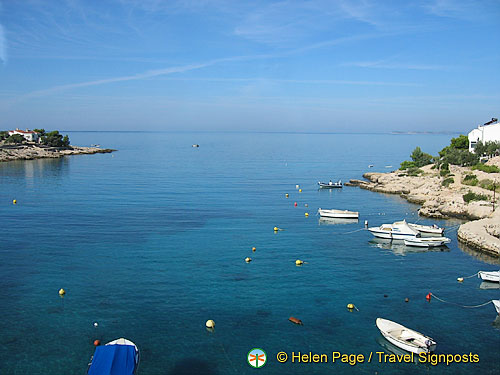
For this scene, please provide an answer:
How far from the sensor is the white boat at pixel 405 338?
1088 inches

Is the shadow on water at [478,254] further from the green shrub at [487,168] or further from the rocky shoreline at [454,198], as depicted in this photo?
the green shrub at [487,168]

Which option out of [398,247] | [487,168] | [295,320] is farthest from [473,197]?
[295,320]

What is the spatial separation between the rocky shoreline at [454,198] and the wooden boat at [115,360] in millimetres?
42135

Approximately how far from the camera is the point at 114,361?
75.2 feet

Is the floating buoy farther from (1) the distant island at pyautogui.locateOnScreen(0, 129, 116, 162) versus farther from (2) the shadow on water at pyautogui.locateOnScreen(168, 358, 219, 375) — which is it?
(1) the distant island at pyautogui.locateOnScreen(0, 129, 116, 162)

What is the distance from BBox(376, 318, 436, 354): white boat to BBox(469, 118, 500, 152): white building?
100293 mm

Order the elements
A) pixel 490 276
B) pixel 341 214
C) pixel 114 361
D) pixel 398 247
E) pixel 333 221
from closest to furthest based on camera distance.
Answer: pixel 114 361, pixel 490 276, pixel 398 247, pixel 333 221, pixel 341 214

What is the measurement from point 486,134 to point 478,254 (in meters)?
77.9

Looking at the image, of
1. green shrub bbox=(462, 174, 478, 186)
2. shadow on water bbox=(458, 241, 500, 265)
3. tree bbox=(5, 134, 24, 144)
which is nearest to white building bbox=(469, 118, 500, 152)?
green shrub bbox=(462, 174, 478, 186)

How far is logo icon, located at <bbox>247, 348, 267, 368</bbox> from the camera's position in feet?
89.1

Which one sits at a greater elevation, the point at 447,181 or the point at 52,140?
the point at 52,140

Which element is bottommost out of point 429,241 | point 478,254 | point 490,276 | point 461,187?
point 478,254

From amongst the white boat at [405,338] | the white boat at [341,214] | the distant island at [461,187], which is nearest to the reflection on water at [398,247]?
the distant island at [461,187]

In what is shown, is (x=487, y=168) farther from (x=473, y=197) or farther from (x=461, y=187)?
(x=473, y=197)
